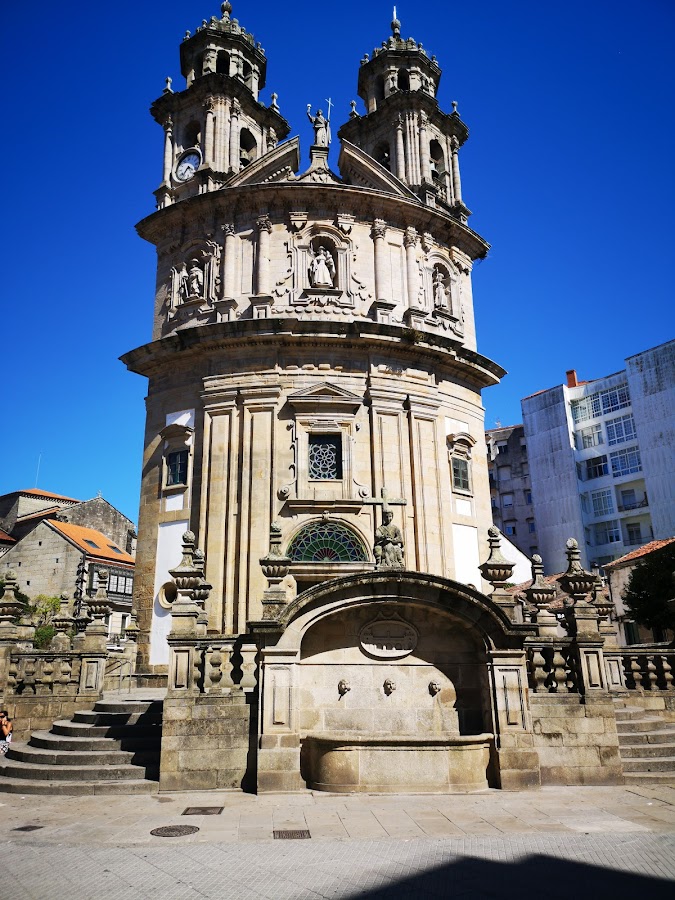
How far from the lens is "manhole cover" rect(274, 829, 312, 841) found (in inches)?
317

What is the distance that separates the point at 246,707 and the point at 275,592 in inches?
75.0

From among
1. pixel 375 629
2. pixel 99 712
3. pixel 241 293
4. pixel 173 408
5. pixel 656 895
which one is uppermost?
pixel 241 293

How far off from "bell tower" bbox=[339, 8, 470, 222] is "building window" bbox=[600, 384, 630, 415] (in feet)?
83.8

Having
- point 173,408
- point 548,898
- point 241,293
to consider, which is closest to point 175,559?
point 173,408

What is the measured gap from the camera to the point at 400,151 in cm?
2691

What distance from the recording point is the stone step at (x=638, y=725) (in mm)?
13066

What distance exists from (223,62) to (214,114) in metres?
3.81

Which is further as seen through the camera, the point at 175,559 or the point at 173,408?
the point at 173,408

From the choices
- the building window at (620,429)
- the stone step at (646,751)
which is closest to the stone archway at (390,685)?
the stone step at (646,751)

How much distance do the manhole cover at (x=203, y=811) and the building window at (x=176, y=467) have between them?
1286cm

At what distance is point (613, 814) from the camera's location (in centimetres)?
916

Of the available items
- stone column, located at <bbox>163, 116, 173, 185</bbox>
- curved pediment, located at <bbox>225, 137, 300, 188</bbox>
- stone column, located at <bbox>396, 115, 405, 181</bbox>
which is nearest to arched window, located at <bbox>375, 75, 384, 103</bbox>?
stone column, located at <bbox>396, 115, 405, 181</bbox>

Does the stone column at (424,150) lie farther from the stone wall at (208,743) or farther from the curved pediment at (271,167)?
the stone wall at (208,743)

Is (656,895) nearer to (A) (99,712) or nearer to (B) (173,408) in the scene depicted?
(A) (99,712)
